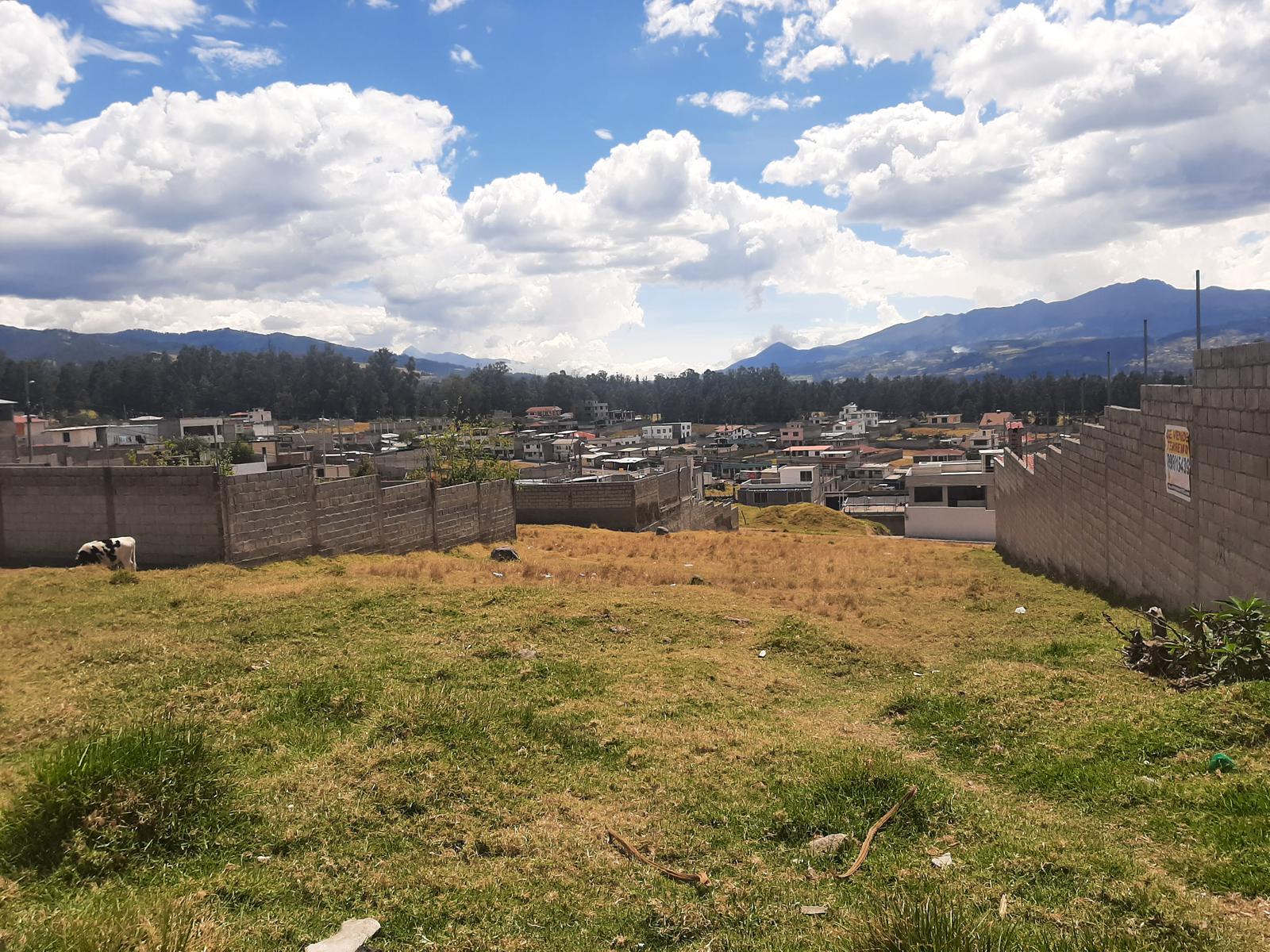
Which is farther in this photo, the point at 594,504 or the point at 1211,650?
the point at 594,504

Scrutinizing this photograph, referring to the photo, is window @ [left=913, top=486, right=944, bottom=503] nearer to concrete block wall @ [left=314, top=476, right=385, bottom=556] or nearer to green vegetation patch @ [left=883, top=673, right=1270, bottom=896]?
concrete block wall @ [left=314, top=476, right=385, bottom=556]

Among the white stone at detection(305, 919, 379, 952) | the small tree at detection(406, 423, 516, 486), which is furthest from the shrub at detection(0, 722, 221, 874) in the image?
the small tree at detection(406, 423, 516, 486)

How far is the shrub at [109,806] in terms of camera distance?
5129mm

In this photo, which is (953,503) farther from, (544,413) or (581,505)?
(544,413)

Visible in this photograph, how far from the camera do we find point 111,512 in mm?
17062

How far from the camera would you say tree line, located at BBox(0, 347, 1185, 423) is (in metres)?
120

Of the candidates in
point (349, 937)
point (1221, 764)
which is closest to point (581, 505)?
point (1221, 764)

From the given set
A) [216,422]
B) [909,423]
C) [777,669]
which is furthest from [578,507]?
[909,423]

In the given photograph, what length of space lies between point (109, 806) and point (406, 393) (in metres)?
147

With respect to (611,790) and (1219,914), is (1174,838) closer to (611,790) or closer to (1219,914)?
(1219,914)

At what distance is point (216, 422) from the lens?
79000 millimetres

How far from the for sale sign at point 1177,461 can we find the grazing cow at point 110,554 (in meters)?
17.0

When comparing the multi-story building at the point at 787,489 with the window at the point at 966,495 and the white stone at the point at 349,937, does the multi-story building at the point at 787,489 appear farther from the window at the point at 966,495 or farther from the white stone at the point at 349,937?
the white stone at the point at 349,937

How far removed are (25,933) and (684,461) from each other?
194 feet
